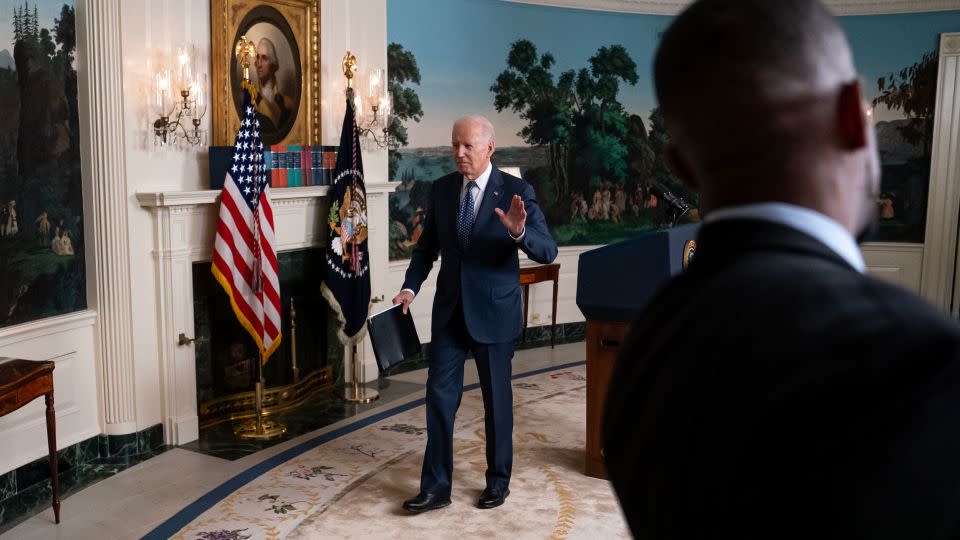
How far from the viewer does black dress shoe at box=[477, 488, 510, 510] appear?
486 cm

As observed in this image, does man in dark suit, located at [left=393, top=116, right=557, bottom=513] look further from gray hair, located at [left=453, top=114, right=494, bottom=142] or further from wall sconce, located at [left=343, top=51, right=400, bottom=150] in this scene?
wall sconce, located at [left=343, top=51, right=400, bottom=150]

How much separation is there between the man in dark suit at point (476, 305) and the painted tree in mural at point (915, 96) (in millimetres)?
7562

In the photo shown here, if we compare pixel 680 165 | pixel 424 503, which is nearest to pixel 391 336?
pixel 424 503

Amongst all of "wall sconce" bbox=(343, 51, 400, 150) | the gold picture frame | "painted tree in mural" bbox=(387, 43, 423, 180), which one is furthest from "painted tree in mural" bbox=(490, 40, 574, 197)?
the gold picture frame

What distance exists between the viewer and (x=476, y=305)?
4.78 metres

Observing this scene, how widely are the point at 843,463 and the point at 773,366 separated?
0.32 ft

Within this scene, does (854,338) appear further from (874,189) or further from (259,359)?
(259,359)

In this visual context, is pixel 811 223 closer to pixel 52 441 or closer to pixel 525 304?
pixel 52 441

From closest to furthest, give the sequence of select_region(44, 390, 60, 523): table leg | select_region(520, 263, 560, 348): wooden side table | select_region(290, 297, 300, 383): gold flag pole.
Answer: select_region(44, 390, 60, 523): table leg
select_region(290, 297, 300, 383): gold flag pole
select_region(520, 263, 560, 348): wooden side table

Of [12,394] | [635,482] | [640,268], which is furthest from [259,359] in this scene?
[635,482]

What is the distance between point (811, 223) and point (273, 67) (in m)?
6.51

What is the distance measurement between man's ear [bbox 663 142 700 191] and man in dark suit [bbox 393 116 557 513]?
11.9 ft

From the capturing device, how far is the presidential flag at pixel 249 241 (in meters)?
6.07

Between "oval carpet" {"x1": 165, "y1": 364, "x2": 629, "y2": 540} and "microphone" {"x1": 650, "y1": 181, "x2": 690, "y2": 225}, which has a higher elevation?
"microphone" {"x1": 650, "y1": 181, "x2": 690, "y2": 225}
